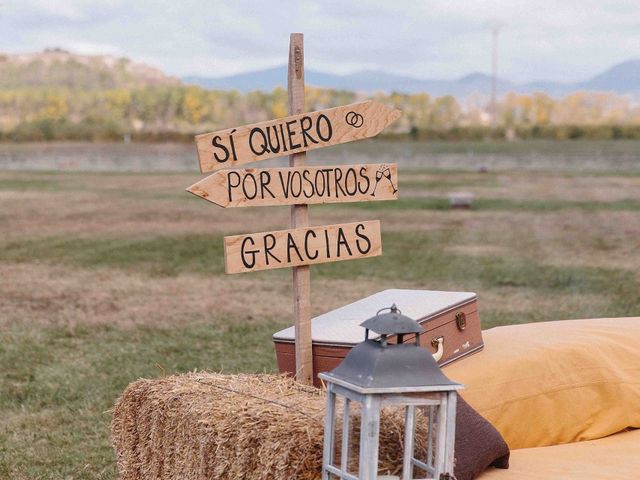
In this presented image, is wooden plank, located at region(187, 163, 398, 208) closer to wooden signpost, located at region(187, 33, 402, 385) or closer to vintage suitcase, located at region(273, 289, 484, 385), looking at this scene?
wooden signpost, located at region(187, 33, 402, 385)

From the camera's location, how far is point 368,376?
3.46 meters

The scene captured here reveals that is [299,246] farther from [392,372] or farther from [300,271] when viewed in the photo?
[392,372]

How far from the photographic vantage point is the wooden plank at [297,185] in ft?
15.7

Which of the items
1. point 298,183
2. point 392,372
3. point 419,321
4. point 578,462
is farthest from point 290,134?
point 578,462

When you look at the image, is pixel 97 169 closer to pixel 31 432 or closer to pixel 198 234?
pixel 198 234

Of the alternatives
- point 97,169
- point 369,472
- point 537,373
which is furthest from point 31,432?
point 97,169

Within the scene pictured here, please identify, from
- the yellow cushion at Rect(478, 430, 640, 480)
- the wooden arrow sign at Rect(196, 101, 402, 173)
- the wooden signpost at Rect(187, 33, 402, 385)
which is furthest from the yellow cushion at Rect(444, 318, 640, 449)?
the wooden arrow sign at Rect(196, 101, 402, 173)

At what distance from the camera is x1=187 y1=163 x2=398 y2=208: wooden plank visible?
15.7 ft

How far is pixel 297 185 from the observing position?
4.95 metres

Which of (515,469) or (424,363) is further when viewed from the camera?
Result: (515,469)

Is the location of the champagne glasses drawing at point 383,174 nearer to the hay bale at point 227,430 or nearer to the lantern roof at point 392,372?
the hay bale at point 227,430

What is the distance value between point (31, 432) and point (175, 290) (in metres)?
6.80

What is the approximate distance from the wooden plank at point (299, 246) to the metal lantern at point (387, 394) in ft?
4.03

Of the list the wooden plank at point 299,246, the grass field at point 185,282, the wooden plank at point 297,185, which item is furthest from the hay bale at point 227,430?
the grass field at point 185,282
